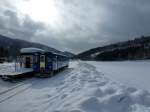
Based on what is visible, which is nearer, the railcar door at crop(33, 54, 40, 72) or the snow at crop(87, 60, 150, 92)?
the snow at crop(87, 60, 150, 92)

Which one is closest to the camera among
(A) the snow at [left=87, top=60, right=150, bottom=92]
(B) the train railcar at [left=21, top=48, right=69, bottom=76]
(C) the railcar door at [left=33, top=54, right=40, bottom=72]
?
(A) the snow at [left=87, top=60, right=150, bottom=92]

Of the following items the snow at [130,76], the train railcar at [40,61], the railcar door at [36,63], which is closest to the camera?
the snow at [130,76]

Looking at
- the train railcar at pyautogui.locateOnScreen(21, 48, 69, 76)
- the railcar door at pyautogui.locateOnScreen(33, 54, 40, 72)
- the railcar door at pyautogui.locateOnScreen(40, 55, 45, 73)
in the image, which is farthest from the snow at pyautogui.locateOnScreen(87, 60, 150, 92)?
the railcar door at pyautogui.locateOnScreen(33, 54, 40, 72)

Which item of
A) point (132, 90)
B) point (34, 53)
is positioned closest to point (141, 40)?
point (34, 53)

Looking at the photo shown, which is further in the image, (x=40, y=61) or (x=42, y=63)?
(x=40, y=61)

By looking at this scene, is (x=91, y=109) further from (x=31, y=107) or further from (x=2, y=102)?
(x=2, y=102)

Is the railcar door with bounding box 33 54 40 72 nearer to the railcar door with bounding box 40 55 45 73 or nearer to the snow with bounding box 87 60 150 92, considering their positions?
the railcar door with bounding box 40 55 45 73

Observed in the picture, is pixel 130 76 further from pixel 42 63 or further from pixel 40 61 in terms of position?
pixel 40 61

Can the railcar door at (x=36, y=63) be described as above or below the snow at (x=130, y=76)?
above

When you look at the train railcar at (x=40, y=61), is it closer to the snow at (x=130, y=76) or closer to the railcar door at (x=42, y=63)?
the railcar door at (x=42, y=63)

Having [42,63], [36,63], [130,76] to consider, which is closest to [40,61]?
[42,63]

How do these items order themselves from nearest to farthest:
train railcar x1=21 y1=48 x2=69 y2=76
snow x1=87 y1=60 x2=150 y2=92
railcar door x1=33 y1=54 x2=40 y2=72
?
1. snow x1=87 y1=60 x2=150 y2=92
2. train railcar x1=21 y1=48 x2=69 y2=76
3. railcar door x1=33 y1=54 x2=40 y2=72

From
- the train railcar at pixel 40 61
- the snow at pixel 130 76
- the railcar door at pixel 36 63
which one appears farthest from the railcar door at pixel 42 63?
the snow at pixel 130 76

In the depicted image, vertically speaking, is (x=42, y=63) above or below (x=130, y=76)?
above
